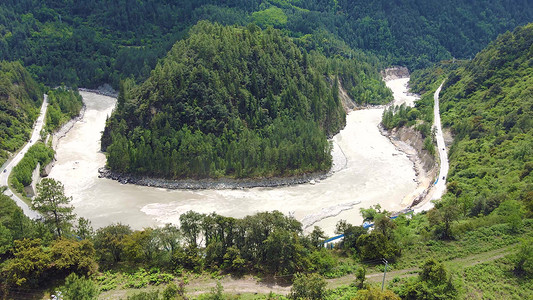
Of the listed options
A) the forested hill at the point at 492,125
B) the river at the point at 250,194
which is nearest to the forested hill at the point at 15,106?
the river at the point at 250,194

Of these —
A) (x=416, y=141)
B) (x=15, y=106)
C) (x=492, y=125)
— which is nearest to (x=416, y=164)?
(x=416, y=141)

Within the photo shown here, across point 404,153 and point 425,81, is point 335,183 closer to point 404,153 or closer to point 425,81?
point 404,153

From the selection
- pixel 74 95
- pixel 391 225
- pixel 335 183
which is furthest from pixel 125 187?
pixel 74 95

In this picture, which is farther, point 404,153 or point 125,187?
point 404,153

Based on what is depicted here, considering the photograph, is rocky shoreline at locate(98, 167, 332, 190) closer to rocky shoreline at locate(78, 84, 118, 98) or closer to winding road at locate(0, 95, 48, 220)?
winding road at locate(0, 95, 48, 220)

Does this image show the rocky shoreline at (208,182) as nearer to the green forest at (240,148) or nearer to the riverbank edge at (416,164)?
the green forest at (240,148)

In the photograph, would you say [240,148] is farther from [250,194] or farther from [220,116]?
[250,194]
